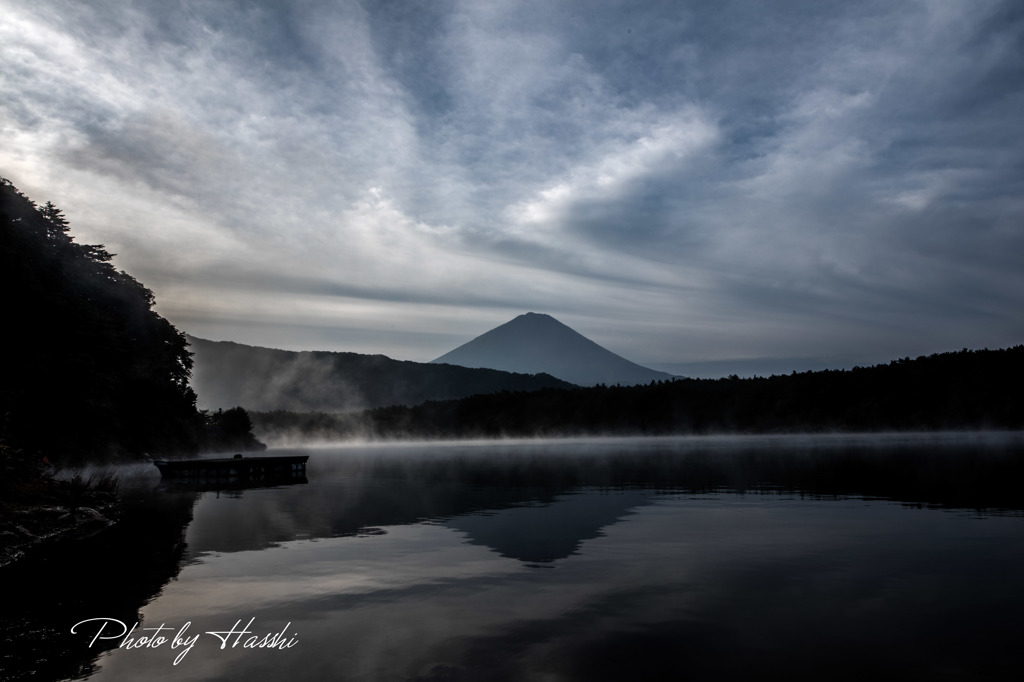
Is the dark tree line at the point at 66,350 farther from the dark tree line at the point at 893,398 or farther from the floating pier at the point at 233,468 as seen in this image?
the dark tree line at the point at 893,398

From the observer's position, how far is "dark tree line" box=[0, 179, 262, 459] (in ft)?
155

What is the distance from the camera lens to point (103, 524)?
2983 centimetres

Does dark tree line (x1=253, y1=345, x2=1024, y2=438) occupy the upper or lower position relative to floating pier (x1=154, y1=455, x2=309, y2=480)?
upper

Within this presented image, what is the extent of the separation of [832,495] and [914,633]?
25008 millimetres

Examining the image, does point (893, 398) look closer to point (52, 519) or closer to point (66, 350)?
point (66, 350)

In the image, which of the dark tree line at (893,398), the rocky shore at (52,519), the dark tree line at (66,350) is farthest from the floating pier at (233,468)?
the dark tree line at (893,398)

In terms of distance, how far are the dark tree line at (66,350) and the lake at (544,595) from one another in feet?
56.1

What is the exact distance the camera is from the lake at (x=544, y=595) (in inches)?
433

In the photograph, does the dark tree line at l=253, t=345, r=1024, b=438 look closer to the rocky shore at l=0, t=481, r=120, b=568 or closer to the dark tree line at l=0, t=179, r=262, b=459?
the dark tree line at l=0, t=179, r=262, b=459

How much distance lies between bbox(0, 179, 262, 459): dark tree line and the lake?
17.1 m

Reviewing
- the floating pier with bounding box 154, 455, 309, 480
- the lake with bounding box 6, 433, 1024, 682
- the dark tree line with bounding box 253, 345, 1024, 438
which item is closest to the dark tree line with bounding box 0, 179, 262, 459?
the floating pier with bounding box 154, 455, 309, 480

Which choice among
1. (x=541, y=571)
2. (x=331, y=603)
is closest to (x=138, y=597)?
(x=331, y=603)

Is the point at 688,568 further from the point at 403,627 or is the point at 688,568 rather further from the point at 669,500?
the point at 669,500

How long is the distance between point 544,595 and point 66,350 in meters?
52.6
